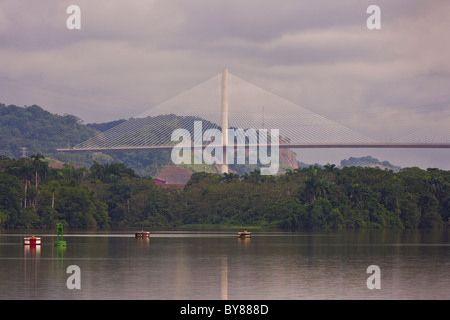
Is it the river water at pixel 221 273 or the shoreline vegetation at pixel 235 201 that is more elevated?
the shoreline vegetation at pixel 235 201

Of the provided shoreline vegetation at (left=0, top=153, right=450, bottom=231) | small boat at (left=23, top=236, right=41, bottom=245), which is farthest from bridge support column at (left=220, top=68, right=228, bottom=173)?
small boat at (left=23, top=236, right=41, bottom=245)

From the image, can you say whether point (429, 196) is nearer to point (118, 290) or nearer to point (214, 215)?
point (214, 215)

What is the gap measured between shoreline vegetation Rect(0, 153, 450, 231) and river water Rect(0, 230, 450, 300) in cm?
4880

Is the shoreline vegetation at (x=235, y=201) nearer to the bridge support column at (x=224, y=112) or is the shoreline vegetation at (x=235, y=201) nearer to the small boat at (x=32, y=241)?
the bridge support column at (x=224, y=112)

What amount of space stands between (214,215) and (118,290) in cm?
8789

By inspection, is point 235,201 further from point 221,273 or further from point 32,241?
point 221,273

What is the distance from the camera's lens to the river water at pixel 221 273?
2900 centimetres

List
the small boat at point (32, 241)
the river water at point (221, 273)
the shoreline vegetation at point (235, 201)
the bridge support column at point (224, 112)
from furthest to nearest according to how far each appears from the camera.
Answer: the bridge support column at point (224, 112) → the shoreline vegetation at point (235, 201) → the small boat at point (32, 241) → the river water at point (221, 273)

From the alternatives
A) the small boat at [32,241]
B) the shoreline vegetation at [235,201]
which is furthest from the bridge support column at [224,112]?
the small boat at [32,241]

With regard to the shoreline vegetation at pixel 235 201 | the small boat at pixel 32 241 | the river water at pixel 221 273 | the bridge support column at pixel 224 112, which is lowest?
the river water at pixel 221 273

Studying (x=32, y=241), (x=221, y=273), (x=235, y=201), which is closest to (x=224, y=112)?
(x=235, y=201)

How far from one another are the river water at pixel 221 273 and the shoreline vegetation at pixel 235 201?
4880 cm

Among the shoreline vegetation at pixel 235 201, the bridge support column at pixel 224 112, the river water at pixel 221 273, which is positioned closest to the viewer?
the river water at pixel 221 273

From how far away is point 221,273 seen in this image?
3644cm
